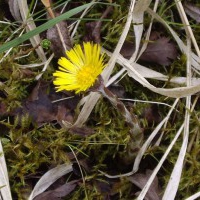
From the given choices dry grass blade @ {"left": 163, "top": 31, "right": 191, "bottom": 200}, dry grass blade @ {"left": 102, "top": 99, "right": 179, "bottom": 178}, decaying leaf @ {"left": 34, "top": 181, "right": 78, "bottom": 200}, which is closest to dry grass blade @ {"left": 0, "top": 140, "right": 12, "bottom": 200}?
decaying leaf @ {"left": 34, "top": 181, "right": 78, "bottom": 200}

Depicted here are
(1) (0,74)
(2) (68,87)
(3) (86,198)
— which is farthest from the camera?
(1) (0,74)

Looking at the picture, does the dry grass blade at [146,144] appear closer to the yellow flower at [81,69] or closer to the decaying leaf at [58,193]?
the decaying leaf at [58,193]

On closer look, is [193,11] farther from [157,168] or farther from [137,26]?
[157,168]

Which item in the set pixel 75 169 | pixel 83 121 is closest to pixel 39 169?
pixel 75 169

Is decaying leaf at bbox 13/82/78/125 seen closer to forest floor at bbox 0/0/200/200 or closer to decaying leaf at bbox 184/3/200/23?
forest floor at bbox 0/0/200/200

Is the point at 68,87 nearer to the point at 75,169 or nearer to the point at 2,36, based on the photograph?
the point at 75,169
